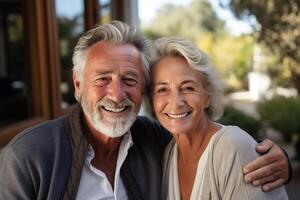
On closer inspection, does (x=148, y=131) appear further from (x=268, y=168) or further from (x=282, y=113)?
(x=282, y=113)

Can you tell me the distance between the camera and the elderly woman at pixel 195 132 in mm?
1509

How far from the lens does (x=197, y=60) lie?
162 centimetres

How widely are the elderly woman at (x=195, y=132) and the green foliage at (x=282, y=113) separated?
16.8 ft

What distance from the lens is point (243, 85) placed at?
12.2m

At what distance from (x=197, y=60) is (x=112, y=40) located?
0.33 m

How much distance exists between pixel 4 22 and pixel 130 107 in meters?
7.60

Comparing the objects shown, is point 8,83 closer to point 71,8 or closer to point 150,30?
point 71,8

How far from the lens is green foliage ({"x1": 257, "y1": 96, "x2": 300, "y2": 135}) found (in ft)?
21.6

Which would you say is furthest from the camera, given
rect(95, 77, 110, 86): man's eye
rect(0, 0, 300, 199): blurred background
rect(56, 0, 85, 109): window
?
rect(56, 0, 85, 109): window

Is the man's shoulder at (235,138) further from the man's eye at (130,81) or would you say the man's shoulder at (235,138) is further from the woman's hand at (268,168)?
the man's eye at (130,81)

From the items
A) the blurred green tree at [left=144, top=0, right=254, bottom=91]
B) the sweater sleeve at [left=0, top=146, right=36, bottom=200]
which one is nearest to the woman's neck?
the sweater sleeve at [left=0, top=146, right=36, bottom=200]

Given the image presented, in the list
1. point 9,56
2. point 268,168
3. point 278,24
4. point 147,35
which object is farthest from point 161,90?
point 9,56

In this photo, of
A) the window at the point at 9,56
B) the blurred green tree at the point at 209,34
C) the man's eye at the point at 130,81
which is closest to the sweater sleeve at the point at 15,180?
the man's eye at the point at 130,81

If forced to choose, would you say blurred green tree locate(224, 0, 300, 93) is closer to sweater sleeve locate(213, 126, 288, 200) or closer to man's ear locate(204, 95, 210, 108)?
man's ear locate(204, 95, 210, 108)
